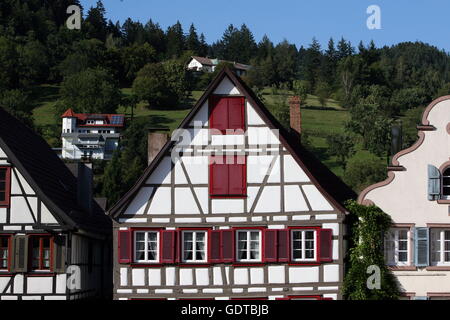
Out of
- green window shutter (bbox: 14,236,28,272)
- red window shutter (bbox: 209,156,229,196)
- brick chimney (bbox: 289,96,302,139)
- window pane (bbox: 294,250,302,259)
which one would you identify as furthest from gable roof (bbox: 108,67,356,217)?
brick chimney (bbox: 289,96,302,139)

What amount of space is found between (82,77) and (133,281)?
166 metres

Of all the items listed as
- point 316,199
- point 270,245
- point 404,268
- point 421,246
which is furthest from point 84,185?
point 421,246

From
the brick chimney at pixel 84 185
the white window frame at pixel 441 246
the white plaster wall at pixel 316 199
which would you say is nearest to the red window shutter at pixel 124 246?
the brick chimney at pixel 84 185

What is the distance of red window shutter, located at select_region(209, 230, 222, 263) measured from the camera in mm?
32062

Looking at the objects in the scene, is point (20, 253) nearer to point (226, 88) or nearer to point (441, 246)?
point (226, 88)

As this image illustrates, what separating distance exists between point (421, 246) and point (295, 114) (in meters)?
8.58

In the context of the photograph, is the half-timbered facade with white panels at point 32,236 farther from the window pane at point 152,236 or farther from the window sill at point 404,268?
the window sill at point 404,268

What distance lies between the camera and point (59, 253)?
1284 inches

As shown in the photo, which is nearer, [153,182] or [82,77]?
[153,182]

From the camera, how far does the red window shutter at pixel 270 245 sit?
3183cm

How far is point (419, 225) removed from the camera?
3188cm

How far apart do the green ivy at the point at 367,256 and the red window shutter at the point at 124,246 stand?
7.31m
